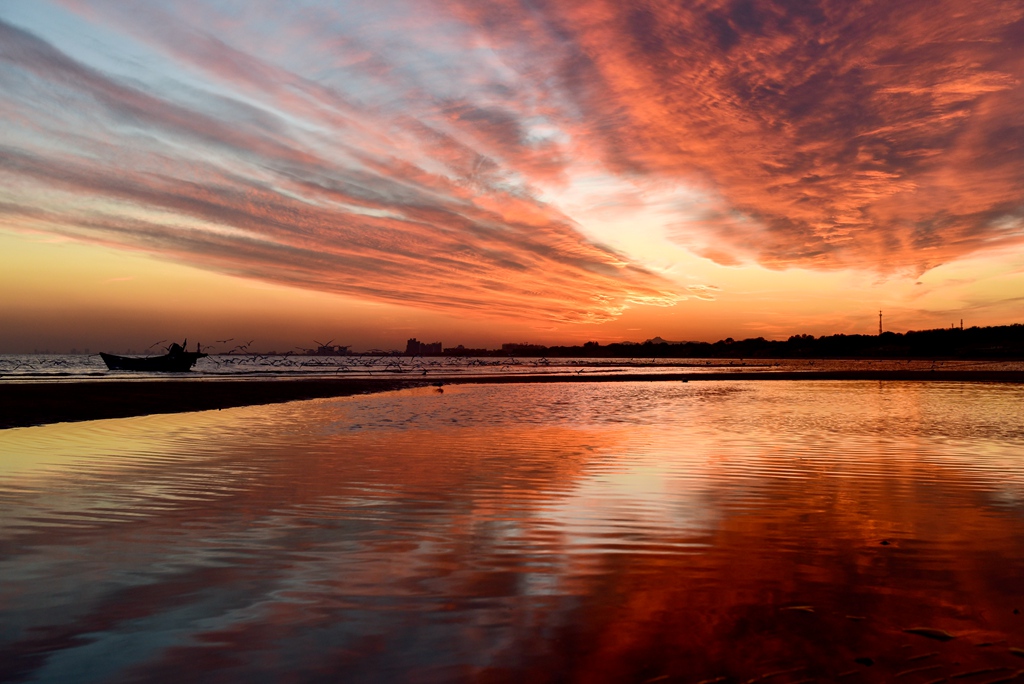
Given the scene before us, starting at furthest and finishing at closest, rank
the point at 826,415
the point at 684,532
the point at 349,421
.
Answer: the point at 826,415
the point at 349,421
the point at 684,532

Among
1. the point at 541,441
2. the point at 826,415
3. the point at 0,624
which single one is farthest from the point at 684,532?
the point at 826,415

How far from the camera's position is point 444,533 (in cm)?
874

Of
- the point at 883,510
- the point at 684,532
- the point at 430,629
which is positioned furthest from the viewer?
the point at 883,510

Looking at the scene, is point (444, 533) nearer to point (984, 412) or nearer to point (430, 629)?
point (430, 629)

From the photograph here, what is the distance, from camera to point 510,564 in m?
7.30

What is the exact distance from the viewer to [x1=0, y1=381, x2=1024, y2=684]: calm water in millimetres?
4844

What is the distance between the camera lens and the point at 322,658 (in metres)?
4.83

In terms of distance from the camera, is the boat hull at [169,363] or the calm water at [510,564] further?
the boat hull at [169,363]

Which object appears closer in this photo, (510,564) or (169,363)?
(510,564)

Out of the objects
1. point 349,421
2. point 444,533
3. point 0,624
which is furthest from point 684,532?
point 349,421

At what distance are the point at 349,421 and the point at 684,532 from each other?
60.0 ft

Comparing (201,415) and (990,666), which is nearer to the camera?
(990,666)

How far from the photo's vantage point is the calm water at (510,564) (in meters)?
4.84

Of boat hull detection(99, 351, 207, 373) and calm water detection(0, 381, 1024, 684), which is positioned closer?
calm water detection(0, 381, 1024, 684)
